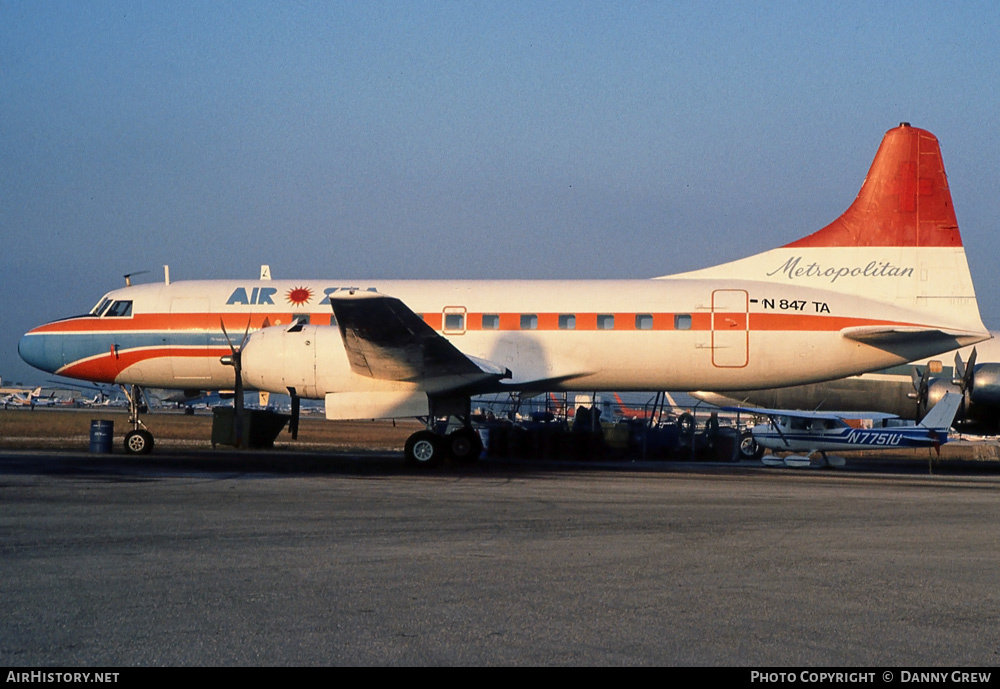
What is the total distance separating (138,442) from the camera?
2381 cm

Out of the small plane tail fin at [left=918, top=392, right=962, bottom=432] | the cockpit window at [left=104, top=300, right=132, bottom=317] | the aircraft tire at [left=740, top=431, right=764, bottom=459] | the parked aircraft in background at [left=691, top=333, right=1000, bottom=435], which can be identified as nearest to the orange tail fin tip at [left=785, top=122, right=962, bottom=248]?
the parked aircraft in background at [left=691, top=333, right=1000, bottom=435]

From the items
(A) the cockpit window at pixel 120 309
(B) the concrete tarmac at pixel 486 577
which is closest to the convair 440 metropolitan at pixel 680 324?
(A) the cockpit window at pixel 120 309

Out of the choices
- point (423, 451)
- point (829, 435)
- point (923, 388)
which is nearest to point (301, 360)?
point (423, 451)

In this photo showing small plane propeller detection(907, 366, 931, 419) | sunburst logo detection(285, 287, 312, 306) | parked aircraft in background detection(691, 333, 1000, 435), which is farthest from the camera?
small plane propeller detection(907, 366, 931, 419)

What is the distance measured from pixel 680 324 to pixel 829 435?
12567 mm

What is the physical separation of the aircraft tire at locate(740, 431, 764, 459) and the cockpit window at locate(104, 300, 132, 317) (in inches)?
914

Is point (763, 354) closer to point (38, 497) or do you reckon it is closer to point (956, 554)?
point (956, 554)

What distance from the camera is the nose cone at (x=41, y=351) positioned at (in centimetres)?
2392

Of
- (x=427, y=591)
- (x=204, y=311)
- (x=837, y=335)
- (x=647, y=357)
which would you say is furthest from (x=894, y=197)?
(x=427, y=591)

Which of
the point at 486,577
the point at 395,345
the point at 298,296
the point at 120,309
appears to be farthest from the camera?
the point at 120,309

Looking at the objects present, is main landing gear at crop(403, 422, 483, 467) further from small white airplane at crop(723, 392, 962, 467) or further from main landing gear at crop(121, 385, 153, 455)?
small white airplane at crop(723, 392, 962, 467)

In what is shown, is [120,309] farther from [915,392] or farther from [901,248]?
[915,392]

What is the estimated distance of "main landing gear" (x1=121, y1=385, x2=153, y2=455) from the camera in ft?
78.0

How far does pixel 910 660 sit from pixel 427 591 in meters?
3.33
